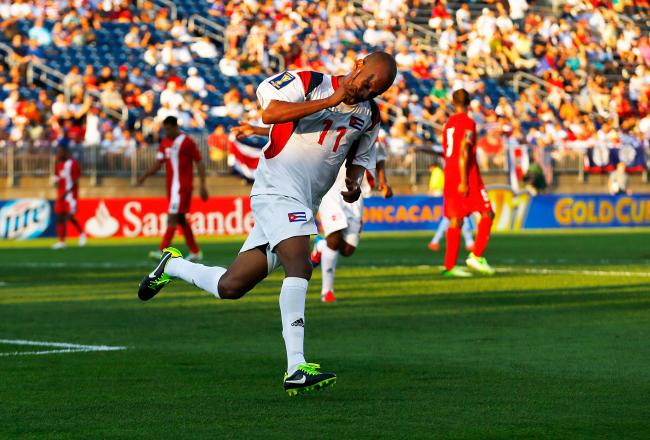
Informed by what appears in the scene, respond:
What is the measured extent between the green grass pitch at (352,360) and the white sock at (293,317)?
0.85 ft

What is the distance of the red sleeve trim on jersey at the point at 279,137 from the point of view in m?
8.57

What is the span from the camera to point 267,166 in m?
8.65

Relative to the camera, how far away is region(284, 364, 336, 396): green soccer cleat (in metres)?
7.87

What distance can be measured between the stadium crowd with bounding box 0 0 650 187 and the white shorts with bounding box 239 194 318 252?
25847 millimetres

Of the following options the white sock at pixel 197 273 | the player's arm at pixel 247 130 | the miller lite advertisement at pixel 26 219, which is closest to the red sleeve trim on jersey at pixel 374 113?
the white sock at pixel 197 273

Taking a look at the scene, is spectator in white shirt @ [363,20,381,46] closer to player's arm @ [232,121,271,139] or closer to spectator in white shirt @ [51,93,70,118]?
spectator in white shirt @ [51,93,70,118]

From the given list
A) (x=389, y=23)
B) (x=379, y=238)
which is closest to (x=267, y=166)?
(x=379, y=238)

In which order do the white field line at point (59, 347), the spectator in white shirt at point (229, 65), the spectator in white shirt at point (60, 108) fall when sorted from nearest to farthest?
the white field line at point (59, 347) < the spectator in white shirt at point (60, 108) < the spectator in white shirt at point (229, 65)

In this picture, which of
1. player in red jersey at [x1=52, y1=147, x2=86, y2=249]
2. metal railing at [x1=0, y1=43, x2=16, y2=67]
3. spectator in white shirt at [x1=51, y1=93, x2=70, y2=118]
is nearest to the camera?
player in red jersey at [x1=52, y1=147, x2=86, y2=249]

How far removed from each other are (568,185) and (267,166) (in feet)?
109

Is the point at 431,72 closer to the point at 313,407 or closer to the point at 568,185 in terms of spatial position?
the point at 568,185

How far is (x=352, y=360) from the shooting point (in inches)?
388

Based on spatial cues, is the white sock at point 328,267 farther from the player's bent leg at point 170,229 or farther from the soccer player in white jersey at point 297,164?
the player's bent leg at point 170,229

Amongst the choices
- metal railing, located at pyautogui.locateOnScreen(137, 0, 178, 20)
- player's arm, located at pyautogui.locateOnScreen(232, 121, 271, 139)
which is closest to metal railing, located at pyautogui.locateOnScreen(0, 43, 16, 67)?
metal railing, located at pyautogui.locateOnScreen(137, 0, 178, 20)
